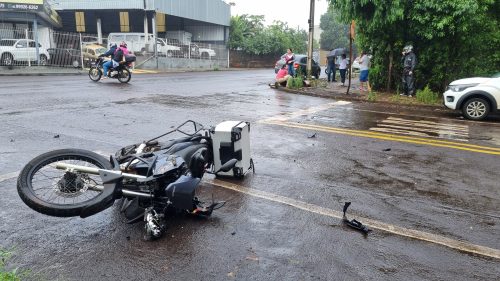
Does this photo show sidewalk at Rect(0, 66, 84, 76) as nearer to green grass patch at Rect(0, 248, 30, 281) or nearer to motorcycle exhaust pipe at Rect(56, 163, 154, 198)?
motorcycle exhaust pipe at Rect(56, 163, 154, 198)

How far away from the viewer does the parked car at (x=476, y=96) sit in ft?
38.0

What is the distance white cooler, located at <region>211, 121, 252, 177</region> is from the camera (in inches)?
219

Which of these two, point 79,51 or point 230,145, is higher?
point 79,51

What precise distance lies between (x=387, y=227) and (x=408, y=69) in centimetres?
1275

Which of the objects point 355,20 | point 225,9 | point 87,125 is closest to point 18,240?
point 87,125

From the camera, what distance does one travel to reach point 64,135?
804 centimetres

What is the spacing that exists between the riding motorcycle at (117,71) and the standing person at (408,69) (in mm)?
11189

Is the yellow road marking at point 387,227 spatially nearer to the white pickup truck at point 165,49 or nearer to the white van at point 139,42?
the white pickup truck at point 165,49

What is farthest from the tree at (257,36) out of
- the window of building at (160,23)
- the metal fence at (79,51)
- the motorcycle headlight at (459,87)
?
the motorcycle headlight at (459,87)

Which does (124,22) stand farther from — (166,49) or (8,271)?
(8,271)

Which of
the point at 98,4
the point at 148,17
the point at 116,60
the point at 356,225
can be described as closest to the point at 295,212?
the point at 356,225

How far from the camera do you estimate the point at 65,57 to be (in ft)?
90.3

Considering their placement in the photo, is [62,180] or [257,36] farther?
[257,36]

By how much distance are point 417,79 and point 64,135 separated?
1357 centimetres
